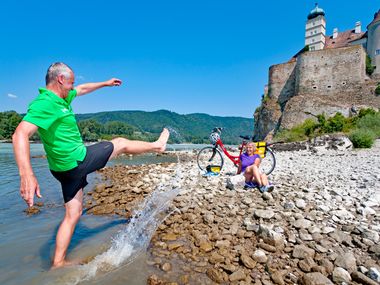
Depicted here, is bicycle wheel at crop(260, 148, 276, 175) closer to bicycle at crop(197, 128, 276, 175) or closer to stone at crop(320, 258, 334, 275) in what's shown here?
bicycle at crop(197, 128, 276, 175)

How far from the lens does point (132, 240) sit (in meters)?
3.78

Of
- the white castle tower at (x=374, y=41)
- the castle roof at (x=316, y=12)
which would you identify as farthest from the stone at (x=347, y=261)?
the castle roof at (x=316, y=12)

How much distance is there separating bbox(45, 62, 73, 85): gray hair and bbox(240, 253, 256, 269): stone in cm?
298

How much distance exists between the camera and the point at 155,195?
6.11 m

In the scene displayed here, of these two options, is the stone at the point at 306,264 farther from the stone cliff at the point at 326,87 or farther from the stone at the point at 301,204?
the stone cliff at the point at 326,87

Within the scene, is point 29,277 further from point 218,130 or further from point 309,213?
point 218,130

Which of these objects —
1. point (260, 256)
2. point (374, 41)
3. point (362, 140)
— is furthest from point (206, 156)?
point (374, 41)

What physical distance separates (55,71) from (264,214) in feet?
11.9

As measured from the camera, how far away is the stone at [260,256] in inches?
119

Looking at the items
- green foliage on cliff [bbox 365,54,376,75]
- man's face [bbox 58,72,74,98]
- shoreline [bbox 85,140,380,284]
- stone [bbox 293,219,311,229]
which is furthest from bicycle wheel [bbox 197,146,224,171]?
green foliage on cliff [bbox 365,54,376,75]

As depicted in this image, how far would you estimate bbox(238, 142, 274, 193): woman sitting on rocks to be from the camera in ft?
17.8

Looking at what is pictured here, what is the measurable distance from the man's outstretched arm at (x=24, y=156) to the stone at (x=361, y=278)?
3.32 meters

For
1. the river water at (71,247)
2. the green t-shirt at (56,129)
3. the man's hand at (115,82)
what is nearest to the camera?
the green t-shirt at (56,129)

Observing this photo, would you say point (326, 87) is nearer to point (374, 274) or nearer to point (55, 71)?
point (374, 274)
